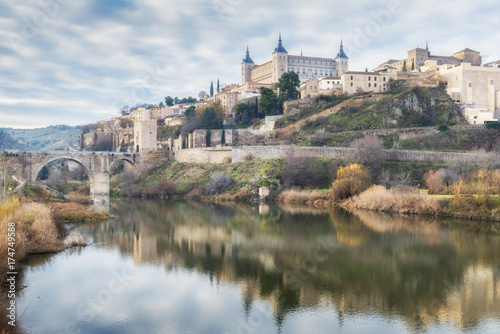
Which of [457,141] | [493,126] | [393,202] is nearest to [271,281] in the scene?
[393,202]

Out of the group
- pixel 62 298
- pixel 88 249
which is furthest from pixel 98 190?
pixel 62 298

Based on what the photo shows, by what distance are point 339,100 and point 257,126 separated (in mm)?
12276

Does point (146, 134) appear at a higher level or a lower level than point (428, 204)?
higher

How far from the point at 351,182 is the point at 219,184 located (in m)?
16.0

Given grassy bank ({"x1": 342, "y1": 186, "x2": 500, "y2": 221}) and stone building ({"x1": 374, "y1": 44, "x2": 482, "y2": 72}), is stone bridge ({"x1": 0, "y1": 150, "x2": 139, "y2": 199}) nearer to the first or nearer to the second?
grassy bank ({"x1": 342, "y1": 186, "x2": 500, "y2": 221})

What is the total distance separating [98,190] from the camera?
175 ft

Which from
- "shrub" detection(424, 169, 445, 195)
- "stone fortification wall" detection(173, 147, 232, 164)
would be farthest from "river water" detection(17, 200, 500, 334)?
"stone fortification wall" detection(173, 147, 232, 164)

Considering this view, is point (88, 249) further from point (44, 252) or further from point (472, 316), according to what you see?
point (472, 316)

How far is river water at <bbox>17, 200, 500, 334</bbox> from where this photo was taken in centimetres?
1238

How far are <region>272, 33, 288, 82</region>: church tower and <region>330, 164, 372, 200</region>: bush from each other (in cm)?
5260

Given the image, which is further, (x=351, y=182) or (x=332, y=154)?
(x=332, y=154)

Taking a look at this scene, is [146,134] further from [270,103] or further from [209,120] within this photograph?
[270,103]

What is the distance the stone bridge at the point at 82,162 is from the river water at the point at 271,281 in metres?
23.5

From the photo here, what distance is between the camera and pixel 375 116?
183 feet
